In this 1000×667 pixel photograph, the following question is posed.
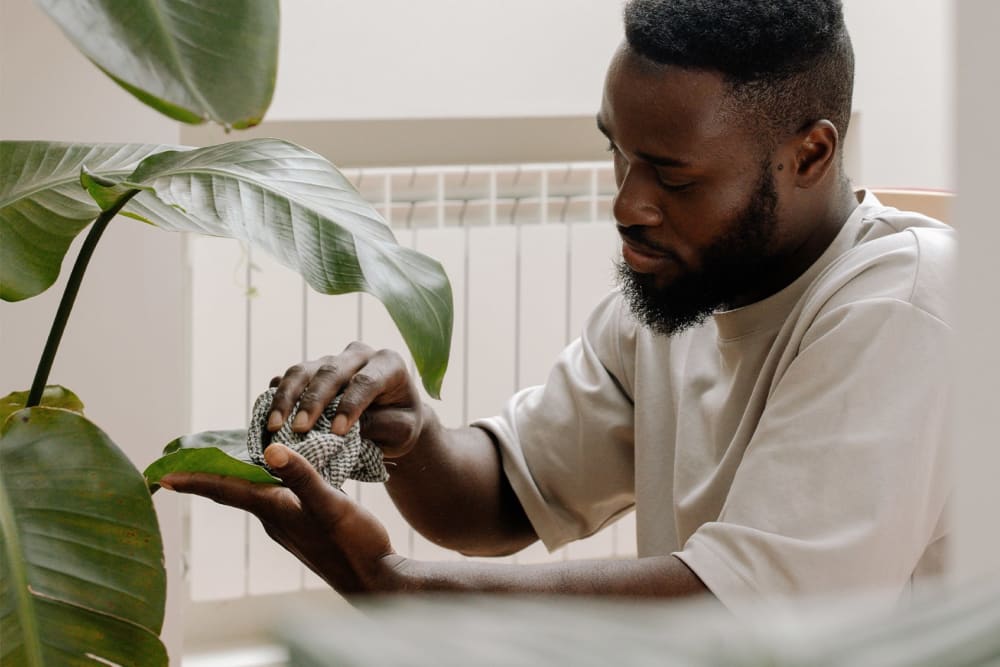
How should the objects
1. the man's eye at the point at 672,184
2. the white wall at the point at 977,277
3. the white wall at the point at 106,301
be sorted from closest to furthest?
the white wall at the point at 977,277 → the man's eye at the point at 672,184 → the white wall at the point at 106,301

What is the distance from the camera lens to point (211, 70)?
52 cm

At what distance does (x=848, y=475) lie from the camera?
937mm

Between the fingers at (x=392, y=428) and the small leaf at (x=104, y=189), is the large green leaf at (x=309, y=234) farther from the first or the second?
the fingers at (x=392, y=428)

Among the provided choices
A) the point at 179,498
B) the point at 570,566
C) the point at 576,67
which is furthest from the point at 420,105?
the point at 570,566

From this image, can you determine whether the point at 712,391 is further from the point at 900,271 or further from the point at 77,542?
the point at 77,542

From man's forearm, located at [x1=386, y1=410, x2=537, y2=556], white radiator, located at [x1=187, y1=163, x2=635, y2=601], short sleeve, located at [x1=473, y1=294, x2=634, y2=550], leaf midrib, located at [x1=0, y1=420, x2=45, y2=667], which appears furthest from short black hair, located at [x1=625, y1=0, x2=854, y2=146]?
white radiator, located at [x1=187, y1=163, x2=635, y2=601]

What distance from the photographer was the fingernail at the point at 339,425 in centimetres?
93

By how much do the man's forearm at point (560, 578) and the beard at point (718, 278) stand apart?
0.90 ft

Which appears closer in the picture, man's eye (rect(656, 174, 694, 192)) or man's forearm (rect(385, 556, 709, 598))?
man's forearm (rect(385, 556, 709, 598))

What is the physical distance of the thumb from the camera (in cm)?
82

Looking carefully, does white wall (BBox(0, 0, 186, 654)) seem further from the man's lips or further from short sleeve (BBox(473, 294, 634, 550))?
the man's lips

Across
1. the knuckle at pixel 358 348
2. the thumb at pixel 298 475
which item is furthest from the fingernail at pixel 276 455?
the knuckle at pixel 358 348

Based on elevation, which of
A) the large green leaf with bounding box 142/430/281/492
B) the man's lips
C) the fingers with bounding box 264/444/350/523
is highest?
the man's lips

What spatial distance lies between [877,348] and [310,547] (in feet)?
1.60
